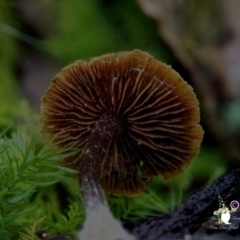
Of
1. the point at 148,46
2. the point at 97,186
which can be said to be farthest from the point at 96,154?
the point at 148,46

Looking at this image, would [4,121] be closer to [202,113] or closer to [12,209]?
[12,209]

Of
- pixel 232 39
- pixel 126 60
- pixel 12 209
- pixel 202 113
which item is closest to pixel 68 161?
pixel 12 209

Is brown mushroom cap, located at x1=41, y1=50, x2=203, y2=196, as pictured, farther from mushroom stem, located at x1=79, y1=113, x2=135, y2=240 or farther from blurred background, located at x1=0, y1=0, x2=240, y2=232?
blurred background, located at x1=0, y1=0, x2=240, y2=232

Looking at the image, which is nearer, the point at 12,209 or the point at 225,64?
the point at 12,209

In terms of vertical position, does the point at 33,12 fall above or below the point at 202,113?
above

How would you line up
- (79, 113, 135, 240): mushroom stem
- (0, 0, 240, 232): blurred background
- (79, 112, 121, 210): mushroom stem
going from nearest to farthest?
(79, 113, 135, 240): mushroom stem → (79, 112, 121, 210): mushroom stem → (0, 0, 240, 232): blurred background

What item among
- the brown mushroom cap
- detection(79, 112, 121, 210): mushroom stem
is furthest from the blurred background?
detection(79, 112, 121, 210): mushroom stem

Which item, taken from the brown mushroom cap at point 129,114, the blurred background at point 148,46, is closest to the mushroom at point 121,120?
the brown mushroom cap at point 129,114

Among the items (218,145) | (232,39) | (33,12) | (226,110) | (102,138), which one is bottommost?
(218,145)
